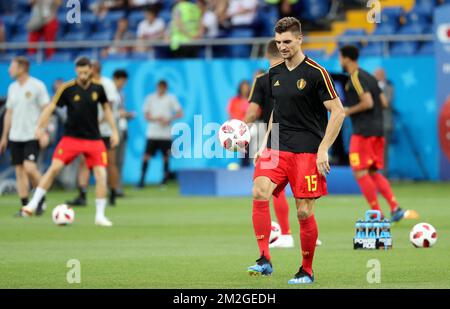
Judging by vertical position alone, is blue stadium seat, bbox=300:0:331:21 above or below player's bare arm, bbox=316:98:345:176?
above

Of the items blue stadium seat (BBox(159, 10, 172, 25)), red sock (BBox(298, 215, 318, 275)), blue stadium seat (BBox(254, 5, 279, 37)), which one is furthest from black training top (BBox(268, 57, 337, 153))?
blue stadium seat (BBox(159, 10, 172, 25))

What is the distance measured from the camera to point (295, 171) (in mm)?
11562

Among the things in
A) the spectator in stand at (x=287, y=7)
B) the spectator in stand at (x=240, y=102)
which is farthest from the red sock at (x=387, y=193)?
the spectator in stand at (x=287, y=7)

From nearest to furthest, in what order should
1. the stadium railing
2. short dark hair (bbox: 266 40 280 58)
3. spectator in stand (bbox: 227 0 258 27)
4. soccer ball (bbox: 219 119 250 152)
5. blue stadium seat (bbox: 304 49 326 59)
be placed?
soccer ball (bbox: 219 119 250 152), short dark hair (bbox: 266 40 280 58), the stadium railing, blue stadium seat (bbox: 304 49 326 59), spectator in stand (bbox: 227 0 258 27)

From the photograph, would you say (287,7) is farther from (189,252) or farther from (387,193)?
(189,252)

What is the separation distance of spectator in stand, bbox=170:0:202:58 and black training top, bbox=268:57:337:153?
17848mm

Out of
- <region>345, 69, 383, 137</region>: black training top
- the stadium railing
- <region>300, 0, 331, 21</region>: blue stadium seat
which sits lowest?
<region>345, 69, 383, 137</region>: black training top

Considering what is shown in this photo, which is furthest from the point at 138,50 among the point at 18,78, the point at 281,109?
the point at 281,109

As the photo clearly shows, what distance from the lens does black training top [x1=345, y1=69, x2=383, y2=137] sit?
58.4 ft

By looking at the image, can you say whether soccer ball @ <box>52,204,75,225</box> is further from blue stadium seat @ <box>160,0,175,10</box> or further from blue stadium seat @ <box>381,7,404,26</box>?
blue stadium seat @ <box>160,0,175,10</box>

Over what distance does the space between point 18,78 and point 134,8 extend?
508 inches

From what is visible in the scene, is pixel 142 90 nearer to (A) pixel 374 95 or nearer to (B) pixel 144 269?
(A) pixel 374 95

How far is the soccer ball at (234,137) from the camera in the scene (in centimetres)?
1226

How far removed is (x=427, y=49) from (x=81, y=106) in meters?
12.8
